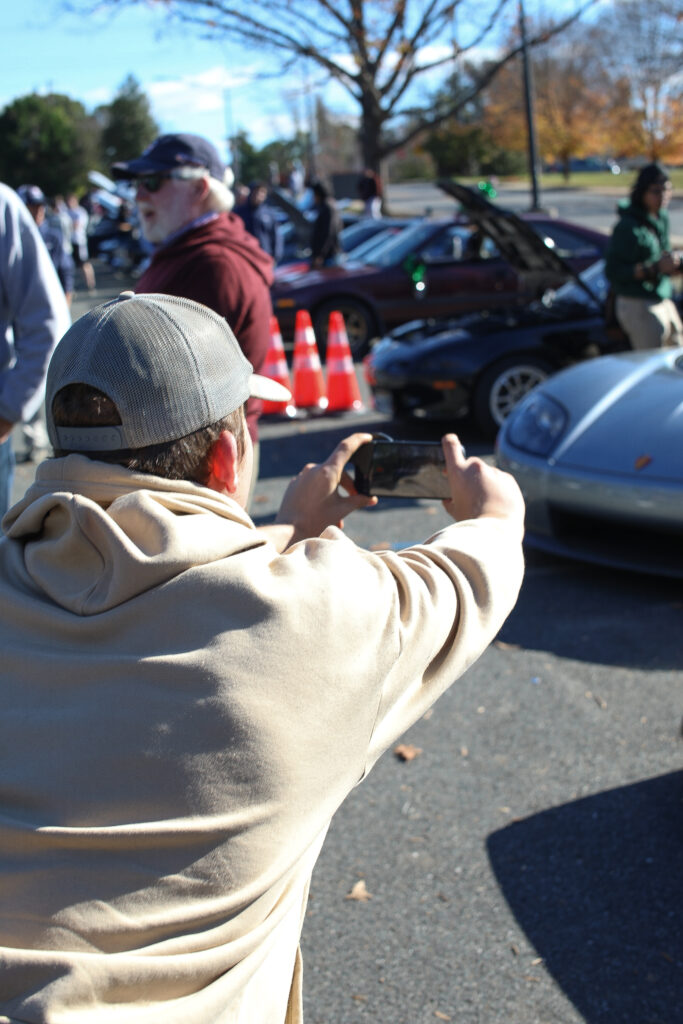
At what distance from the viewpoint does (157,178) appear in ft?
12.0

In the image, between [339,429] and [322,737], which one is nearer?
[322,737]

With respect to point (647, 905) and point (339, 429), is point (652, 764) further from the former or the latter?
point (339, 429)

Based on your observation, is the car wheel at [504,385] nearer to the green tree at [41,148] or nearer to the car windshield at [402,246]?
the car windshield at [402,246]

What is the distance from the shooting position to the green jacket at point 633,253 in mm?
7340

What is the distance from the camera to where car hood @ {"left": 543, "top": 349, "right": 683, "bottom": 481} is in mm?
4914

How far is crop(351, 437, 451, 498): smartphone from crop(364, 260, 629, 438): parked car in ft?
20.0

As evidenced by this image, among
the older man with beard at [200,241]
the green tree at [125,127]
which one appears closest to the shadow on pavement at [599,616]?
Answer: the older man with beard at [200,241]

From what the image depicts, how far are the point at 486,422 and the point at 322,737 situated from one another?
22.7 ft

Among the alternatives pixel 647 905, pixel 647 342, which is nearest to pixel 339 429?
pixel 647 342

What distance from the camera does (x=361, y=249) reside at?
14.1m

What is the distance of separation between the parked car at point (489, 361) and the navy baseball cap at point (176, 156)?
438 cm

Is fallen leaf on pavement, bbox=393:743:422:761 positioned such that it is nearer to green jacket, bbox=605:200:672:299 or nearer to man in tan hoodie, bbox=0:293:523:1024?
man in tan hoodie, bbox=0:293:523:1024

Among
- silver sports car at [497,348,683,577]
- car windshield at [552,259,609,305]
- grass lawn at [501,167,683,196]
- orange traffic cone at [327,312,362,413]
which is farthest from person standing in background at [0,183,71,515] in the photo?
grass lawn at [501,167,683,196]

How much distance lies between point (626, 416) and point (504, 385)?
287cm
